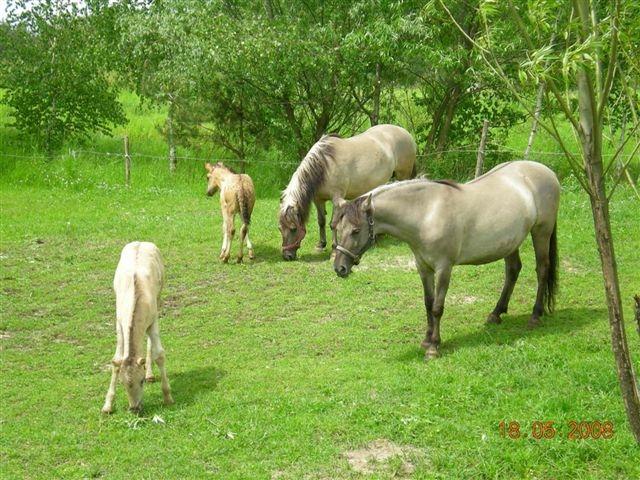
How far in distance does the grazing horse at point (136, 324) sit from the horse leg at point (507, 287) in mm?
4040

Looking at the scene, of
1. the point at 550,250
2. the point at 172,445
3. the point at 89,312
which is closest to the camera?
the point at 172,445

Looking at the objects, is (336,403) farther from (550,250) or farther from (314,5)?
(314,5)

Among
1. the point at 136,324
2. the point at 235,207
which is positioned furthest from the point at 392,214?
the point at 235,207

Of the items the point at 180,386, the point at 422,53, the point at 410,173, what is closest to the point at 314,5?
the point at 422,53

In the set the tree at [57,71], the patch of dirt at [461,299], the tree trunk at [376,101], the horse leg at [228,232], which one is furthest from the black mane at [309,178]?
the tree at [57,71]

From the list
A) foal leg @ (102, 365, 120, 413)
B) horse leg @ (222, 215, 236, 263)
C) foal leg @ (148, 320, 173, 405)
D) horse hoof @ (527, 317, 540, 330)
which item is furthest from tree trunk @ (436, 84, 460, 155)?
foal leg @ (102, 365, 120, 413)

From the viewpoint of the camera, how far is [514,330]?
909 cm

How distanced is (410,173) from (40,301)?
22.7 feet

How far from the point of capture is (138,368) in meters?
6.93

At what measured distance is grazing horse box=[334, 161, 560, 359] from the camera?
27.2ft

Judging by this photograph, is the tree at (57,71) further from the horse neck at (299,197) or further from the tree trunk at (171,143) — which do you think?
the horse neck at (299,197)

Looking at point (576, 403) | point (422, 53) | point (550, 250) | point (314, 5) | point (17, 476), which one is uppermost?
point (314, 5)

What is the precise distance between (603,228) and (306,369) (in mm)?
3832

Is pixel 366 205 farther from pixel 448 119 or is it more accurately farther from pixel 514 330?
pixel 448 119
